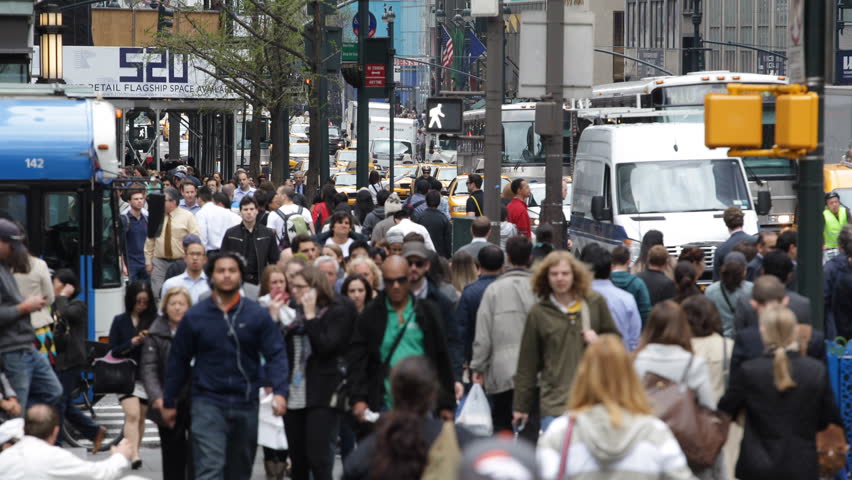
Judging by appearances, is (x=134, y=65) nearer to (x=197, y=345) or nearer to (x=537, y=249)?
(x=537, y=249)

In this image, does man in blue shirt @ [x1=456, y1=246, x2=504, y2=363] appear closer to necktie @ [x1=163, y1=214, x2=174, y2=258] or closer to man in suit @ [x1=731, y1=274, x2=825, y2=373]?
man in suit @ [x1=731, y1=274, x2=825, y2=373]

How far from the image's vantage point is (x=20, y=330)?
383 inches

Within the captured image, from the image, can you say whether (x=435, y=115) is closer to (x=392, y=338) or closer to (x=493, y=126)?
(x=493, y=126)

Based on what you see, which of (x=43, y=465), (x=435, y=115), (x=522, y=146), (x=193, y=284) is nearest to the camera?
(x=43, y=465)

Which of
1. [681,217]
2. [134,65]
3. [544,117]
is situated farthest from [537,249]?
[134,65]

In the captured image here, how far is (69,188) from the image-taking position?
13.2 metres

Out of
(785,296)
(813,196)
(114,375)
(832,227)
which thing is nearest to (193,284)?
(114,375)

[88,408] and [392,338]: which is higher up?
[392,338]

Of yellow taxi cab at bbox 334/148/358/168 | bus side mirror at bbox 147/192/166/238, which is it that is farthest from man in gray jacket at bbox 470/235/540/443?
yellow taxi cab at bbox 334/148/358/168

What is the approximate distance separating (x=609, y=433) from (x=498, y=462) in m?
1.54

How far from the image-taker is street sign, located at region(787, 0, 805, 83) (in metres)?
8.51

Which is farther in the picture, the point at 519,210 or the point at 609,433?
the point at 519,210

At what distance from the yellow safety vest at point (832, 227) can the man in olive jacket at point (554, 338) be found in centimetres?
→ 1047

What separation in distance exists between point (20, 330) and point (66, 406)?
193 cm
